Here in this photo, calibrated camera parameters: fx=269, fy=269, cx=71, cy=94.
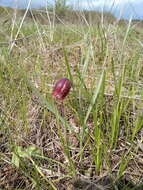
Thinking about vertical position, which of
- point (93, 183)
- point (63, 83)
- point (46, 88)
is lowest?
point (93, 183)

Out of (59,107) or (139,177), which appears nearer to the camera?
(139,177)

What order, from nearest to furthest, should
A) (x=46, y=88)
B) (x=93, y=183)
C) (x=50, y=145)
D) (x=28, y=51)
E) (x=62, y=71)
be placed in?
(x=93, y=183), (x=50, y=145), (x=46, y=88), (x=62, y=71), (x=28, y=51)

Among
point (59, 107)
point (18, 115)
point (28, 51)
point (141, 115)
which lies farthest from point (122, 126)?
point (28, 51)

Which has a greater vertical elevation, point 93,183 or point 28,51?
point 28,51

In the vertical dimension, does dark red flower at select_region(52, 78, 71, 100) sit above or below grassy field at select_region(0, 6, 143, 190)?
above

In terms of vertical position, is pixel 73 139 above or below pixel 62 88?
below

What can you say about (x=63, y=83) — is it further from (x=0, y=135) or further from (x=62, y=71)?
(x=62, y=71)

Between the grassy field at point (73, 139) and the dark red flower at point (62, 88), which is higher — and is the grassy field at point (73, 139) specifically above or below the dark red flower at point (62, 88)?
below

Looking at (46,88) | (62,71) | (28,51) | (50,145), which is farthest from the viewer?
(28,51)

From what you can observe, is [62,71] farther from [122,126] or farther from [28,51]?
[122,126]

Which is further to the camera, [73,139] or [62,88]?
[73,139]
